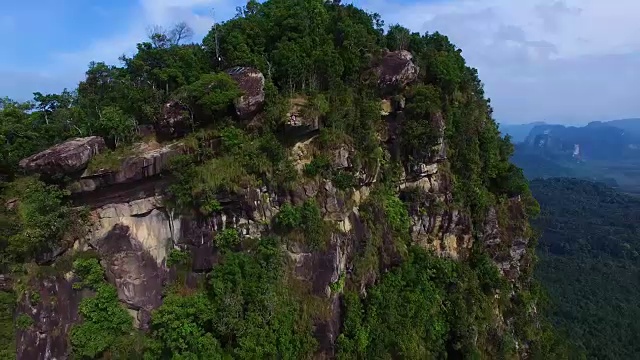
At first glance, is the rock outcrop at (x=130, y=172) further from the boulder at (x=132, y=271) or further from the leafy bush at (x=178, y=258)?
the leafy bush at (x=178, y=258)

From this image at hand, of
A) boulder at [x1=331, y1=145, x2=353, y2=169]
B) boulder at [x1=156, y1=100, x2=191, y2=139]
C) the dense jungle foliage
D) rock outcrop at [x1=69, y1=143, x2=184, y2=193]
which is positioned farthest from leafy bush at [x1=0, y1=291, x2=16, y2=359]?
boulder at [x1=331, y1=145, x2=353, y2=169]

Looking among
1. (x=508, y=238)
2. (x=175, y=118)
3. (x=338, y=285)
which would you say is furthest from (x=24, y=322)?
(x=508, y=238)

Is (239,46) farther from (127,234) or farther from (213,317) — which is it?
(213,317)

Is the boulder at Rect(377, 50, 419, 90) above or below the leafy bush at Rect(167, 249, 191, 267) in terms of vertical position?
above

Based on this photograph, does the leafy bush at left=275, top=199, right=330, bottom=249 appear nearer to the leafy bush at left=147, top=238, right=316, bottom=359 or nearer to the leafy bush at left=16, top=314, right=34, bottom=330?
the leafy bush at left=147, top=238, right=316, bottom=359

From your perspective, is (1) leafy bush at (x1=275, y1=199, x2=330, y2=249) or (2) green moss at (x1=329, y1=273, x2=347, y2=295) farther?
(2) green moss at (x1=329, y1=273, x2=347, y2=295)

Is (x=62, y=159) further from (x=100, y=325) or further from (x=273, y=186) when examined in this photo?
(x=273, y=186)

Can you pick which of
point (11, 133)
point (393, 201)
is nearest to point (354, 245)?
point (393, 201)
